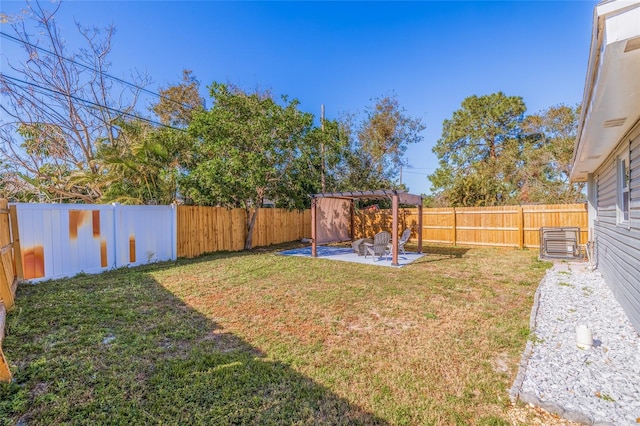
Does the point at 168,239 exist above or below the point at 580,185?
below

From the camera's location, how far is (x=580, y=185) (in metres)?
15.3

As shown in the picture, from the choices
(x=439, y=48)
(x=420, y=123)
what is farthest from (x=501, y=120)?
(x=439, y=48)

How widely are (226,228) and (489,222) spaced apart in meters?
10.2

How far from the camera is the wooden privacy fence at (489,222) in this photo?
10.5 m

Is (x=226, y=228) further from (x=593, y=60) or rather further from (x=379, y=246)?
(x=593, y=60)

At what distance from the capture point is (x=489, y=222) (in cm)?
1183

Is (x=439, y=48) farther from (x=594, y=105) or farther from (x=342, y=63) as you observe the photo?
(x=594, y=105)

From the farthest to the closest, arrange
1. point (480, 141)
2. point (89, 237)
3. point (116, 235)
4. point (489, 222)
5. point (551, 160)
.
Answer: point (480, 141) → point (551, 160) → point (489, 222) → point (116, 235) → point (89, 237)

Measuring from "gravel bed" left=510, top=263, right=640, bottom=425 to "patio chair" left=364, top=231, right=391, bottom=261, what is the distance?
4.31 metres

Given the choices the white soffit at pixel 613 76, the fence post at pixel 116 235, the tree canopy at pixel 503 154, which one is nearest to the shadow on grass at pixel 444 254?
the tree canopy at pixel 503 154

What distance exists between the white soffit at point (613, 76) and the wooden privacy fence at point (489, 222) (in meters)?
7.11

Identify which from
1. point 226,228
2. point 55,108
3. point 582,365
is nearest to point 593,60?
point 582,365

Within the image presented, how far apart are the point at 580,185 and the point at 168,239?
19.1 m

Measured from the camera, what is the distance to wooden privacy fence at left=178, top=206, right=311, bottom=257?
9.52 m
